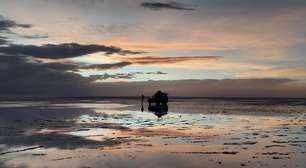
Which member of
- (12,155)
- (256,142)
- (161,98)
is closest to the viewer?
(12,155)

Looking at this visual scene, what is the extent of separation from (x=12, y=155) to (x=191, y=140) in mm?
12225

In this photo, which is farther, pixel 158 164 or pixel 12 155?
pixel 12 155

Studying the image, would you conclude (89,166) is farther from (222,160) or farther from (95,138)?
(95,138)

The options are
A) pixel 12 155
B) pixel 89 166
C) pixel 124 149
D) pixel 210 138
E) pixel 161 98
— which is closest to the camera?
pixel 89 166

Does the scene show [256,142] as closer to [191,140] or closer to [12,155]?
[191,140]

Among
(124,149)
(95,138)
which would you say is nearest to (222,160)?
(124,149)

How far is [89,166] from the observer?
18.4 meters

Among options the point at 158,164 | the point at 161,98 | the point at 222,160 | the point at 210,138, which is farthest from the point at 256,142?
the point at 161,98

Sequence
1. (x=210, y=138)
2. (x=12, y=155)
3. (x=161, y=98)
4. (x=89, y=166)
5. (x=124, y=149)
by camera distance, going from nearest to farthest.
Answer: (x=89, y=166), (x=12, y=155), (x=124, y=149), (x=210, y=138), (x=161, y=98)

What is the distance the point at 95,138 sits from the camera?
3000cm

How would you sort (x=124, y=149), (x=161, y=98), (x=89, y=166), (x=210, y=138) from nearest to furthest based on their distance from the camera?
(x=89, y=166) < (x=124, y=149) < (x=210, y=138) < (x=161, y=98)

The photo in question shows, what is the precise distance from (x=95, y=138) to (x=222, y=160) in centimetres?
1256

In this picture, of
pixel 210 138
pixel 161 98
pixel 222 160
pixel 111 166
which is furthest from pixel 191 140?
pixel 161 98

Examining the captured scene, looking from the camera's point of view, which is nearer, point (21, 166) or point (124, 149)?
point (21, 166)
